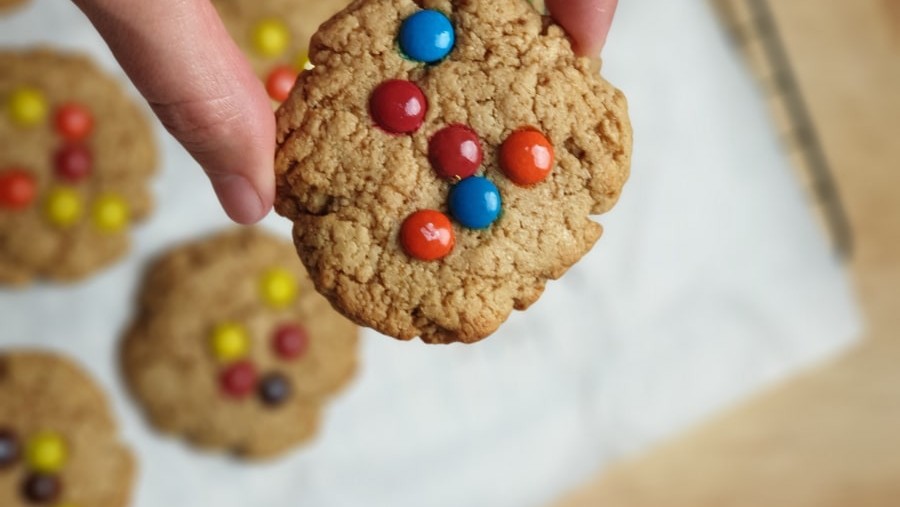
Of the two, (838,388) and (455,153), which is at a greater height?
(455,153)

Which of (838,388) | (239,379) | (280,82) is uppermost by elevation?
(280,82)

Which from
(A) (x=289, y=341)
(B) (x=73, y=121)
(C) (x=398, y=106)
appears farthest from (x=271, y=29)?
(C) (x=398, y=106)

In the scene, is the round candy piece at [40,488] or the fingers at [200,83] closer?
the fingers at [200,83]

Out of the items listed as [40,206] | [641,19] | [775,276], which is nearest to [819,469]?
[775,276]

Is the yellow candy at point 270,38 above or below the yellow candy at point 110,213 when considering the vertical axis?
above

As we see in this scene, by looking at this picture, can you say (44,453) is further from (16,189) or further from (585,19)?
(585,19)

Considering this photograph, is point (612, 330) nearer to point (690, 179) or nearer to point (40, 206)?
point (690, 179)

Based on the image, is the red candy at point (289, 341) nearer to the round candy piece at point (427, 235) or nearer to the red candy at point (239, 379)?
the red candy at point (239, 379)

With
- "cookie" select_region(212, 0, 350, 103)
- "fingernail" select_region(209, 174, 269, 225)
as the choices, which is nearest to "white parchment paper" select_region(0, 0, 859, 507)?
"cookie" select_region(212, 0, 350, 103)

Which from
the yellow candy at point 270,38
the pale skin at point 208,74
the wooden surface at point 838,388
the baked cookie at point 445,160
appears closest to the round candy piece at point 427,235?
the baked cookie at point 445,160
